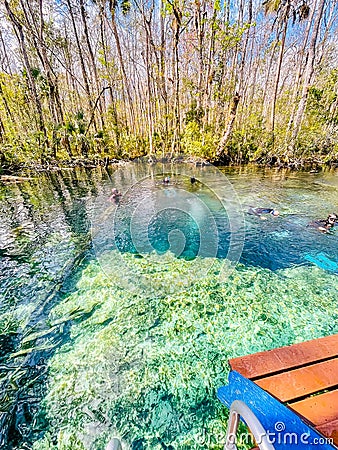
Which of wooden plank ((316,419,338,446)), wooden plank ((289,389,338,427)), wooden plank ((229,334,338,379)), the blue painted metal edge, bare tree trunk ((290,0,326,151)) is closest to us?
the blue painted metal edge

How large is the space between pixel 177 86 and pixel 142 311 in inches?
587

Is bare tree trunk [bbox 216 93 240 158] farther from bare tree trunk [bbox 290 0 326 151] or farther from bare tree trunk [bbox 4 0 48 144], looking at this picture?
bare tree trunk [bbox 4 0 48 144]

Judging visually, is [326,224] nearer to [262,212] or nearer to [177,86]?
[262,212]

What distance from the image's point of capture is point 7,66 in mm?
18859

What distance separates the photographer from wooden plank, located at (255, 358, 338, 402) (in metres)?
1.73

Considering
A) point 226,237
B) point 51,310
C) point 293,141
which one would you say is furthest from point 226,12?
point 51,310

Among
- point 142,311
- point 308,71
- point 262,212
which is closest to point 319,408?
point 142,311

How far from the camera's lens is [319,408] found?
1588 mm

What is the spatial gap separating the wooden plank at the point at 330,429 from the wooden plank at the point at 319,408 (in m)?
0.04

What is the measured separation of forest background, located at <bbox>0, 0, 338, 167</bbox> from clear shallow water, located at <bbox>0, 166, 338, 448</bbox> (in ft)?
28.7

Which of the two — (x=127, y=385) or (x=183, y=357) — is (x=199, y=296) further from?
(x=127, y=385)

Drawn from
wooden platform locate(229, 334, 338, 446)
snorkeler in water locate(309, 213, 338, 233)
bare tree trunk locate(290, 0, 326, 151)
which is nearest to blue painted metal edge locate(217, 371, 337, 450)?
wooden platform locate(229, 334, 338, 446)

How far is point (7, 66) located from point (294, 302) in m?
26.7

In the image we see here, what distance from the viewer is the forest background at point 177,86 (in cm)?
1271
